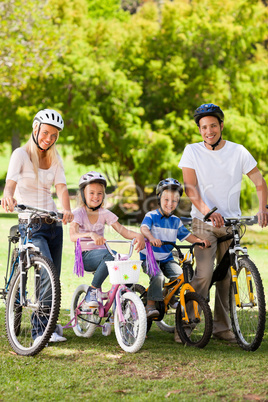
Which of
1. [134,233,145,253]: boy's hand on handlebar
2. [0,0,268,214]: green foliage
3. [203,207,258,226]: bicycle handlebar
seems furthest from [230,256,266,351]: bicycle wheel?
[0,0,268,214]: green foliage

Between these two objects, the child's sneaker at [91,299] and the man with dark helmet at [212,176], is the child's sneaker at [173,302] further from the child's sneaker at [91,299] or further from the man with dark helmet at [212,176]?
the child's sneaker at [91,299]

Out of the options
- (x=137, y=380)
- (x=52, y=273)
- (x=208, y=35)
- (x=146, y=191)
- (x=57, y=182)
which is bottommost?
(x=137, y=380)

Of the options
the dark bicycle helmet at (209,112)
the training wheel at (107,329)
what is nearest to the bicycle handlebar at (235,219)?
the dark bicycle helmet at (209,112)

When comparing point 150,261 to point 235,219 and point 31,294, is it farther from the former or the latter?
point 31,294

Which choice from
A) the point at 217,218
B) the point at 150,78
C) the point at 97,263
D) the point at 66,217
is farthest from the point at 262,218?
the point at 150,78

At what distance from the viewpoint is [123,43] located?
22.8m

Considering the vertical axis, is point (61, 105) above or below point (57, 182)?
above

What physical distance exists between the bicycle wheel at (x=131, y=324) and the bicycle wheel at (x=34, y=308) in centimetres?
63

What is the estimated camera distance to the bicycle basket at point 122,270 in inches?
195

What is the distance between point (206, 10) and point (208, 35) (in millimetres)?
1027

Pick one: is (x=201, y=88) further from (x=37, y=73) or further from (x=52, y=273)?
(x=52, y=273)

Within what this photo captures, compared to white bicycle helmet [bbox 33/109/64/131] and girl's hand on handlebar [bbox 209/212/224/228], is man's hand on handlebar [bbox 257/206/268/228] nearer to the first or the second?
girl's hand on handlebar [bbox 209/212/224/228]

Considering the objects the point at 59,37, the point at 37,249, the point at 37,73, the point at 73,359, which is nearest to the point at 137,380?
the point at 73,359

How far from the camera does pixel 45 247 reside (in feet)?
17.0
